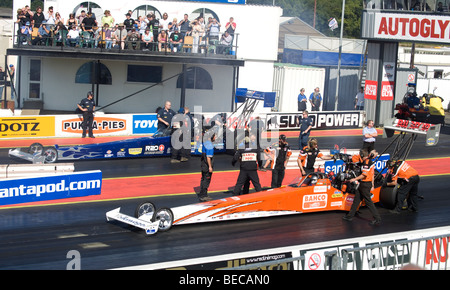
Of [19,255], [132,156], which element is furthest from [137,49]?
[19,255]

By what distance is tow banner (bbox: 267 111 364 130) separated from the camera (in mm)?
25359

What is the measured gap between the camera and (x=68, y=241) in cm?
1165

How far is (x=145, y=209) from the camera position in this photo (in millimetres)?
12602

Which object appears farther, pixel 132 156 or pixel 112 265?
pixel 132 156

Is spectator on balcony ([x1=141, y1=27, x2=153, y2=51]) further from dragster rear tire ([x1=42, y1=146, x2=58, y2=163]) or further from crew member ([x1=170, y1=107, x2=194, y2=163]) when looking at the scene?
dragster rear tire ([x1=42, y1=146, x2=58, y2=163])

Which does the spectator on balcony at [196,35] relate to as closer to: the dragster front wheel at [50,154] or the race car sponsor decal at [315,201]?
the dragster front wheel at [50,154]

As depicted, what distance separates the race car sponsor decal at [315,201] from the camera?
542 inches

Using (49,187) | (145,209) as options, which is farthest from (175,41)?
(145,209)

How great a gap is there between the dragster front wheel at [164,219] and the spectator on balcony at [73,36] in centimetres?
1595

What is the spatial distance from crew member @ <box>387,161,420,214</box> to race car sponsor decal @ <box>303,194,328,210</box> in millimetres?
1710

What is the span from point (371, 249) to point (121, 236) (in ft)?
17.7
